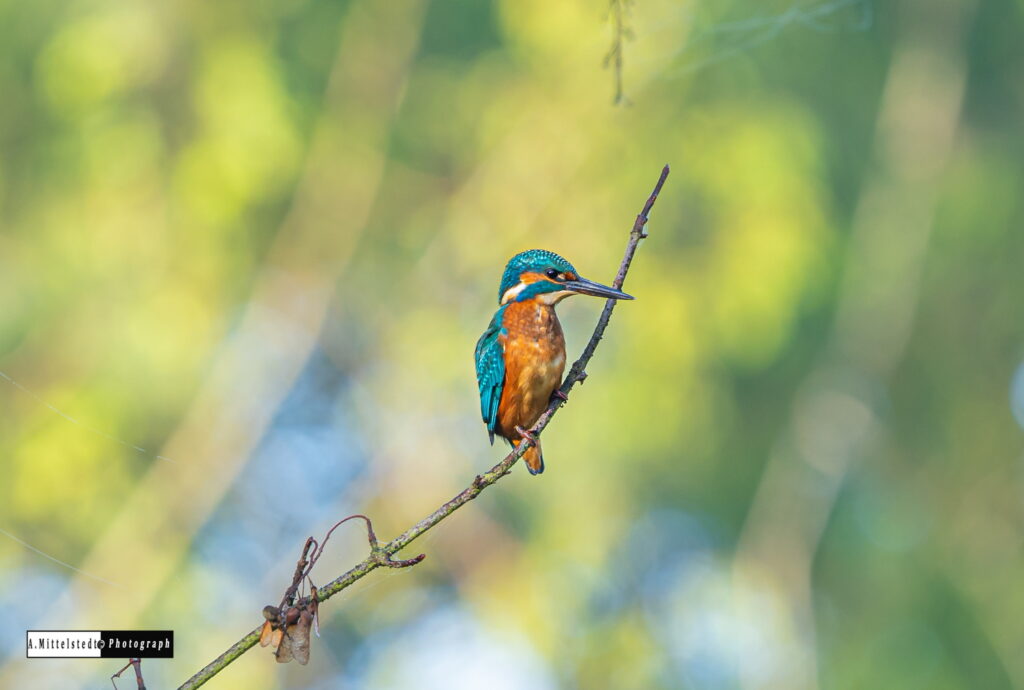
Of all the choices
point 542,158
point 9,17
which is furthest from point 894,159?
point 9,17

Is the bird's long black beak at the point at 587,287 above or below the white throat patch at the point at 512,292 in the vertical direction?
below

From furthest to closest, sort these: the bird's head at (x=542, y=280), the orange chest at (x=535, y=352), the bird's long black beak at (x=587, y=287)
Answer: the orange chest at (x=535, y=352), the bird's head at (x=542, y=280), the bird's long black beak at (x=587, y=287)

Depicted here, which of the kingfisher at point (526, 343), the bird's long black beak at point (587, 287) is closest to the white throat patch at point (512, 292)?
the kingfisher at point (526, 343)

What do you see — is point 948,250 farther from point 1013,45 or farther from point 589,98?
point 589,98

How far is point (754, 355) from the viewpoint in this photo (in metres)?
4.55

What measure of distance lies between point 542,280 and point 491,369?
26cm

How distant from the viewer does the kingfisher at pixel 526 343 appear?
182cm

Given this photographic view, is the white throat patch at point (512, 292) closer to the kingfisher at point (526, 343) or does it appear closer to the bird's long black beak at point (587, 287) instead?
the kingfisher at point (526, 343)

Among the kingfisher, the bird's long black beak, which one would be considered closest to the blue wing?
the kingfisher

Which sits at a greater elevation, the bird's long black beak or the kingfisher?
the kingfisher

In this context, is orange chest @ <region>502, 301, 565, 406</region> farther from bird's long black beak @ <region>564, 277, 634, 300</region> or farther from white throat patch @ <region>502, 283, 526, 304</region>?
bird's long black beak @ <region>564, 277, 634, 300</region>

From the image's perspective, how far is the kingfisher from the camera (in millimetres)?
1816

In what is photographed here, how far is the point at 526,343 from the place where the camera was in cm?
188

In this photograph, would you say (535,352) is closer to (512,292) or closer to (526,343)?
(526,343)
